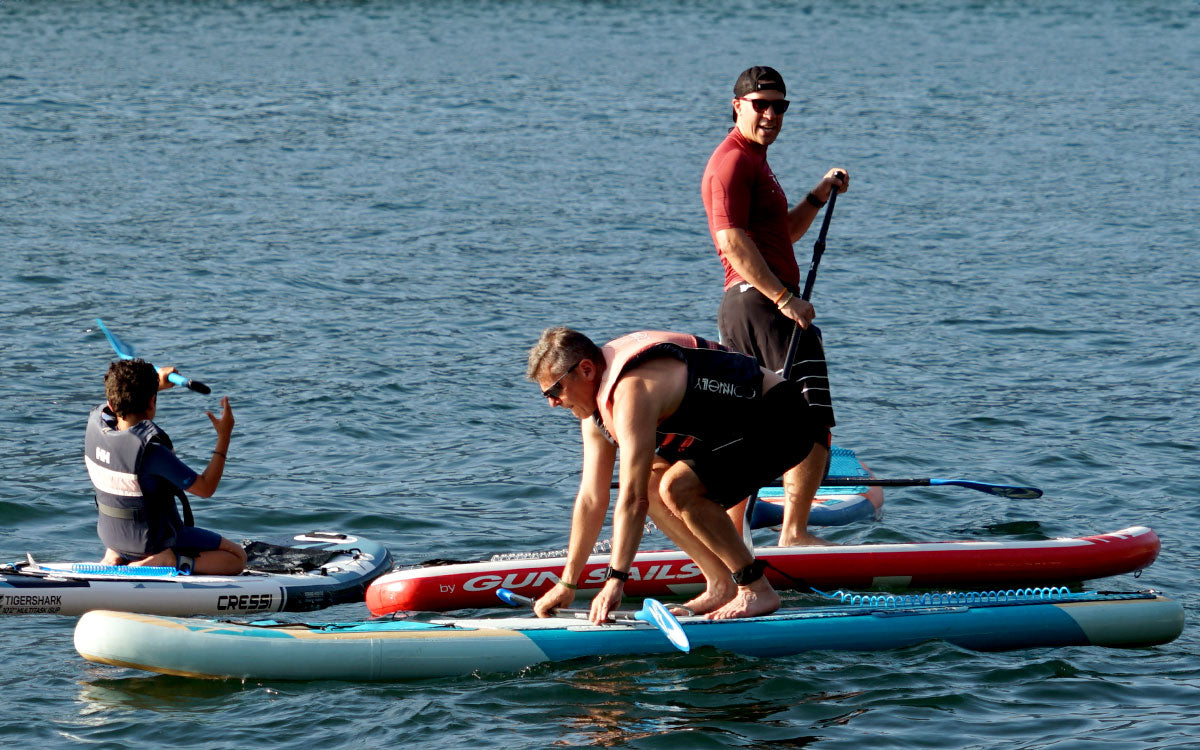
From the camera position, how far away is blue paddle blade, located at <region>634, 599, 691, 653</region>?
20.9 ft

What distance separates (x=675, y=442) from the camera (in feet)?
22.1

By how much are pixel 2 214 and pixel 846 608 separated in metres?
14.1

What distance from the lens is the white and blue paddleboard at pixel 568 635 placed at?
650cm

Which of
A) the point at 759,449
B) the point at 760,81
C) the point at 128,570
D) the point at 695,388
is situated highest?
the point at 760,81

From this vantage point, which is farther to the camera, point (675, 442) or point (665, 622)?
point (675, 442)

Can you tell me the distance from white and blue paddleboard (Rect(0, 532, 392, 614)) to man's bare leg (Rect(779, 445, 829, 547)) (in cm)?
211

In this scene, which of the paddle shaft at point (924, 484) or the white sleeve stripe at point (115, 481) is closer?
the white sleeve stripe at point (115, 481)

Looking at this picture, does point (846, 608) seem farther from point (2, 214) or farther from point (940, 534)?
point (2, 214)

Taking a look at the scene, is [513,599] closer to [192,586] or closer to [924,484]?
[192,586]

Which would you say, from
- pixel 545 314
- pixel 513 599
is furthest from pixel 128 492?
pixel 545 314

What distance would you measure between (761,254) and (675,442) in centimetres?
145

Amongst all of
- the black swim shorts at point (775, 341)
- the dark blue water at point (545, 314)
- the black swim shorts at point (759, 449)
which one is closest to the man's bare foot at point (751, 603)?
the dark blue water at point (545, 314)

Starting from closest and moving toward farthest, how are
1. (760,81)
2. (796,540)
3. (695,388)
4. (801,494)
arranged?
(695,388), (760,81), (801,494), (796,540)

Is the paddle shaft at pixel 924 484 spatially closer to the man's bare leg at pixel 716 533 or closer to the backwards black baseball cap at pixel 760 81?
the man's bare leg at pixel 716 533
